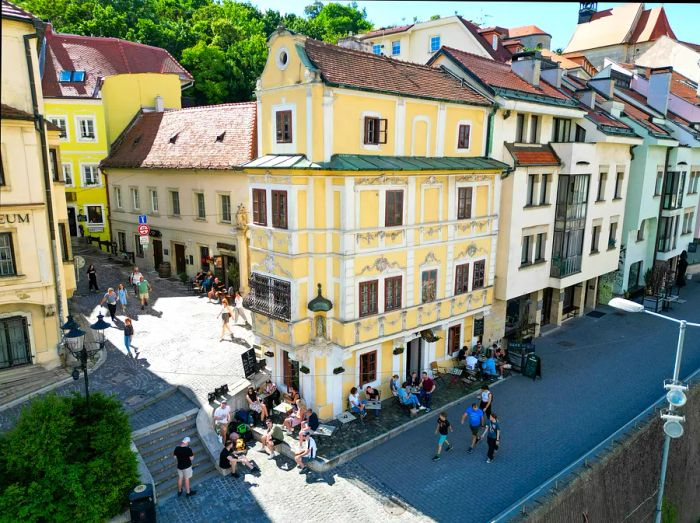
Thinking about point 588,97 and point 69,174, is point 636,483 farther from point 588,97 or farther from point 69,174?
point 69,174

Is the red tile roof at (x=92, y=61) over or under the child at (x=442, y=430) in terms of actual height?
over

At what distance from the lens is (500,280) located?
26047 millimetres

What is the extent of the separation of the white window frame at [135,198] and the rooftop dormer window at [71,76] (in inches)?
430

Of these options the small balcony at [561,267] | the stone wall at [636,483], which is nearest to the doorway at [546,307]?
the small balcony at [561,267]

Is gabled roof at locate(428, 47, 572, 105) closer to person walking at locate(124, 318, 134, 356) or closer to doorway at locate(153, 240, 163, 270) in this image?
person walking at locate(124, 318, 134, 356)

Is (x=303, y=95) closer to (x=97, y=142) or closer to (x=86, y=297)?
(x=86, y=297)

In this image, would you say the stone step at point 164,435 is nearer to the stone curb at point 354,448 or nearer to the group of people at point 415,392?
the stone curb at point 354,448

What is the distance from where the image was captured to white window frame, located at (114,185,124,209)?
126 feet

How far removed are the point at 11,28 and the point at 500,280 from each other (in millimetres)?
22835

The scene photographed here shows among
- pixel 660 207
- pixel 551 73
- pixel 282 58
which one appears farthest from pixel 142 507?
pixel 660 207

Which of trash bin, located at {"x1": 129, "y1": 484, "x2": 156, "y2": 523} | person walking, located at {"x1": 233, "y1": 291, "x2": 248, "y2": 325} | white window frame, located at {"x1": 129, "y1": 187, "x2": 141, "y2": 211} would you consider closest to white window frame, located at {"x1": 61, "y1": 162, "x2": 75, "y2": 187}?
white window frame, located at {"x1": 129, "y1": 187, "x2": 141, "y2": 211}

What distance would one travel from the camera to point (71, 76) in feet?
134

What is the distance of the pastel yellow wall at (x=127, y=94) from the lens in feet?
128

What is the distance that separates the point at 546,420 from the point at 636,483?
3730 millimetres
